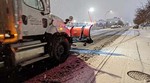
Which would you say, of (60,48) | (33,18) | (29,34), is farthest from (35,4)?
(60,48)

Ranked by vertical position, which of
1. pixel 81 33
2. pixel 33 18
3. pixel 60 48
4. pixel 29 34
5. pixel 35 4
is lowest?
pixel 60 48

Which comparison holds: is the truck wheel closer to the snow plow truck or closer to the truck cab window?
the snow plow truck

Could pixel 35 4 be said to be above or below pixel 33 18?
above

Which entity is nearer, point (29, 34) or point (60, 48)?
point (29, 34)

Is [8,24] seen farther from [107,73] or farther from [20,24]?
[107,73]

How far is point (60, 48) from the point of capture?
809 cm

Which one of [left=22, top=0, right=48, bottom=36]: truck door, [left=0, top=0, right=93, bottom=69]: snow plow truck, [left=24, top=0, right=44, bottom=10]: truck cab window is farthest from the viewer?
[left=24, top=0, right=44, bottom=10]: truck cab window

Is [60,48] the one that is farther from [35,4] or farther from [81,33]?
[81,33]

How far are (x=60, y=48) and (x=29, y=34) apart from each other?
1.95 m

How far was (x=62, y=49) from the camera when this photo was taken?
8.27 metres

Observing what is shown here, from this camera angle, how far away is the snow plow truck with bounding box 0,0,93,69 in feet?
17.4

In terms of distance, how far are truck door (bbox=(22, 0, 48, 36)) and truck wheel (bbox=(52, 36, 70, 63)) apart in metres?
0.78

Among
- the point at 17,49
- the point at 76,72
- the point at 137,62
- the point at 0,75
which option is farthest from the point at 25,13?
the point at 137,62

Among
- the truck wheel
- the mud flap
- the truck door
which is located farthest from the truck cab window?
the mud flap
